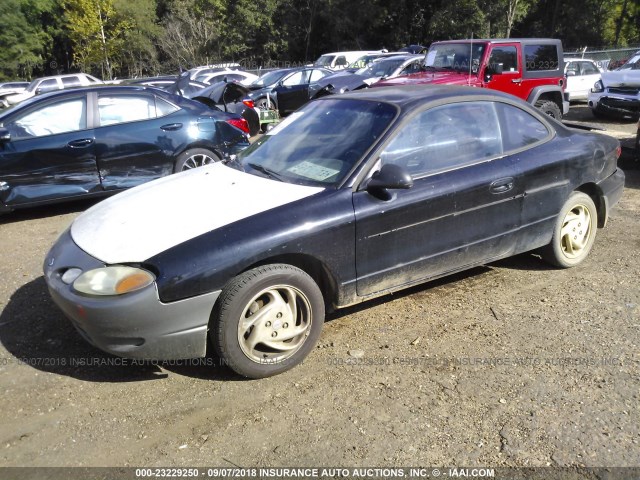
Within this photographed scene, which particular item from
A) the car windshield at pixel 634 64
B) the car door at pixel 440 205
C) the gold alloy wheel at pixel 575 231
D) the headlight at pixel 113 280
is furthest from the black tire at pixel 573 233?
the car windshield at pixel 634 64

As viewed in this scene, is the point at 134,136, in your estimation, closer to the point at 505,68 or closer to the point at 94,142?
the point at 94,142

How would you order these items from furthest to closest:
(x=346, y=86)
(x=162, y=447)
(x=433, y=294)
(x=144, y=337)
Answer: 1. (x=346, y=86)
2. (x=433, y=294)
3. (x=144, y=337)
4. (x=162, y=447)

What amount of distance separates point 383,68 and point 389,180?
13.1 meters

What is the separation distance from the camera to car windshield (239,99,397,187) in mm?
3527

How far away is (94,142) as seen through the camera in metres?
6.30

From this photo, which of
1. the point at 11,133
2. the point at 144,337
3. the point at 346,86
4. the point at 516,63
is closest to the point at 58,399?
the point at 144,337

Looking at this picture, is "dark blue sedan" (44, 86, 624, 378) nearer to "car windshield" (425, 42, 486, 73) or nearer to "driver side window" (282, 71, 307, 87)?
"car windshield" (425, 42, 486, 73)

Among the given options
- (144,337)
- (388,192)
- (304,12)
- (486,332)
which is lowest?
(486,332)

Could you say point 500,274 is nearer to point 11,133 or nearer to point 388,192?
point 388,192

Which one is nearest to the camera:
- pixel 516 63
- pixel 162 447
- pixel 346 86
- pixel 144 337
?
pixel 162 447

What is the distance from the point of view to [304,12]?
43.8 m

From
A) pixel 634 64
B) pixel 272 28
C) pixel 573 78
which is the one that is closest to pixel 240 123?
pixel 634 64

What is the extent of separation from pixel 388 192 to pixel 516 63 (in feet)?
28.3

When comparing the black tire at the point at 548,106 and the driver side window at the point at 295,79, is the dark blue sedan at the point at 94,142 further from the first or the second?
the driver side window at the point at 295,79
